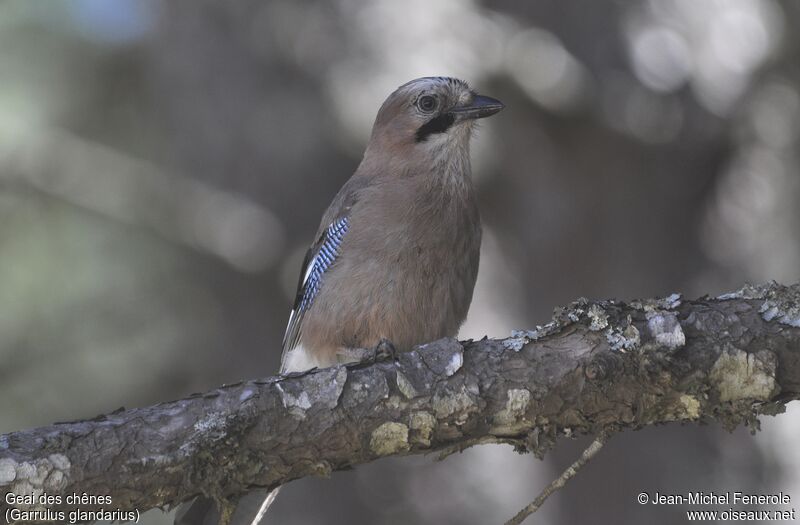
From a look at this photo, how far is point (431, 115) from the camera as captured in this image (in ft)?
16.8

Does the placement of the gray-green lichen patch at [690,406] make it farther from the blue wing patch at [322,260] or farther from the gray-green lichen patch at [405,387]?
the blue wing patch at [322,260]

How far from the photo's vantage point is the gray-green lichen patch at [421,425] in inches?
128

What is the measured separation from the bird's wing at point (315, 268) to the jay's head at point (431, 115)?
0.52 m

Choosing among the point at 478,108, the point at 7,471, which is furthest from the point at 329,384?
the point at 478,108

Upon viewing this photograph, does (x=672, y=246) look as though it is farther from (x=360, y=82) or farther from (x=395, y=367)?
(x=395, y=367)

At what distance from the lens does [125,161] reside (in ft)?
22.3

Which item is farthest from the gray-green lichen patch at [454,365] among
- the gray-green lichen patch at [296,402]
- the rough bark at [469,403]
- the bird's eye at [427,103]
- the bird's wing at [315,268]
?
the bird's eye at [427,103]

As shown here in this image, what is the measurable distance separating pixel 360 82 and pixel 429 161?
1.28 m

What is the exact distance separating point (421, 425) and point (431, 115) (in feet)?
7.32

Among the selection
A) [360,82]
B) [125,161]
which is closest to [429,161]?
[360,82]

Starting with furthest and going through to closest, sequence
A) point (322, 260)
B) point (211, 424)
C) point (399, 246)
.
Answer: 1. point (322, 260)
2. point (399, 246)
3. point (211, 424)

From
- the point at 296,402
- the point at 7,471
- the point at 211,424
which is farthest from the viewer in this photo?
the point at 296,402

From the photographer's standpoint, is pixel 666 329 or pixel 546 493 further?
pixel 666 329

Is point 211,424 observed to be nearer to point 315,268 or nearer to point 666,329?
point 666,329
